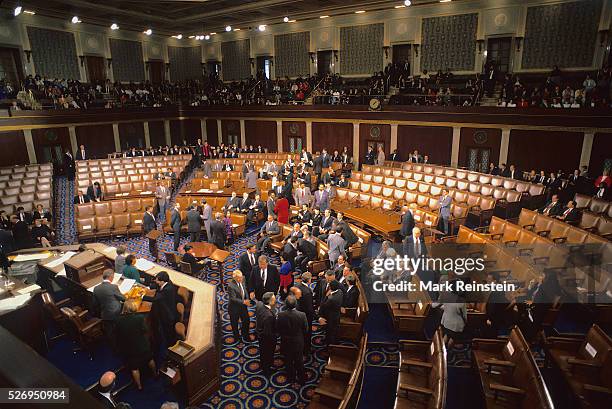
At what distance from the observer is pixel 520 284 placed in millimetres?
6641

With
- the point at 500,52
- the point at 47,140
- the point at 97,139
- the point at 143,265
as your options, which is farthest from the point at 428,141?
the point at 47,140

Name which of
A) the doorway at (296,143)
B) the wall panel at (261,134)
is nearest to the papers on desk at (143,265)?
the doorway at (296,143)

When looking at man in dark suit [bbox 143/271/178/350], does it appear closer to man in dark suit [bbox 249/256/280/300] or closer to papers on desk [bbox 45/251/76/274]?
man in dark suit [bbox 249/256/280/300]

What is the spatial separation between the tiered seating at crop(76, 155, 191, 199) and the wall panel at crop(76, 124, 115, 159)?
4813 mm

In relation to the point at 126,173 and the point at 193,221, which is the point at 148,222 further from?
the point at 126,173

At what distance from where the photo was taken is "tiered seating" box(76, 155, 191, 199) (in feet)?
46.0

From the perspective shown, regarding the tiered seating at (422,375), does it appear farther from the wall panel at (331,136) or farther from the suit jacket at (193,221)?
the wall panel at (331,136)

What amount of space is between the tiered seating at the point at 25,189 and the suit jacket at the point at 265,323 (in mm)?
9654

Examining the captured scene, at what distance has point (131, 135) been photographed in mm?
22516

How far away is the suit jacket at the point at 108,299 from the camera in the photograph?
555cm

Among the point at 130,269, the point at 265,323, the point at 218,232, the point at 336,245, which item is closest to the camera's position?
the point at 265,323

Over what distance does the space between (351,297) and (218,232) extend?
14.0ft

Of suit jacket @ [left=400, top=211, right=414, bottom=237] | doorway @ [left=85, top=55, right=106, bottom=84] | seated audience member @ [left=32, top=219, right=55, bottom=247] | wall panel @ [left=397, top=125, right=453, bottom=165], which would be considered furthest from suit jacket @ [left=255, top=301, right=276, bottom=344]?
doorway @ [left=85, top=55, right=106, bottom=84]

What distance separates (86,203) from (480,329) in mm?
10917
